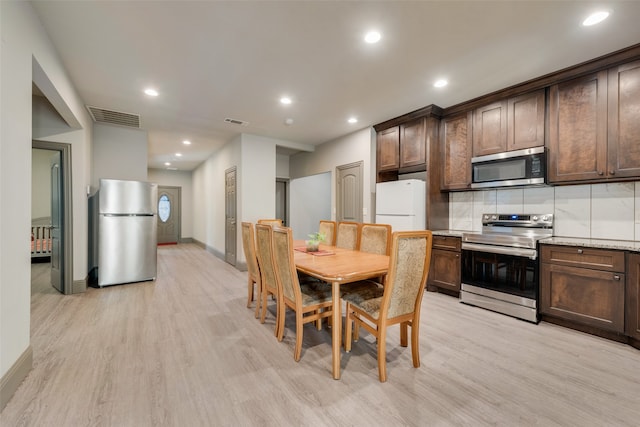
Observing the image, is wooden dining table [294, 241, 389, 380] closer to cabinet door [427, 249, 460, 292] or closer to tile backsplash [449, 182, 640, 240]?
cabinet door [427, 249, 460, 292]

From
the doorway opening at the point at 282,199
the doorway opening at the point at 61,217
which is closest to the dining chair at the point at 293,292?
the doorway opening at the point at 61,217

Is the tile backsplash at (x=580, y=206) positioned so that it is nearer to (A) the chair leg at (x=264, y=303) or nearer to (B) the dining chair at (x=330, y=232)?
(B) the dining chair at (x=330, y=232)

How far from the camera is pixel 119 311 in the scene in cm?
313

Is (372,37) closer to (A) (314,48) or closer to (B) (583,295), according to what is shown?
(A) (314,48)

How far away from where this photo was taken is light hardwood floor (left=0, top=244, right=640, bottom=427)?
1553 millimetres

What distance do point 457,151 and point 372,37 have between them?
87.0 inches

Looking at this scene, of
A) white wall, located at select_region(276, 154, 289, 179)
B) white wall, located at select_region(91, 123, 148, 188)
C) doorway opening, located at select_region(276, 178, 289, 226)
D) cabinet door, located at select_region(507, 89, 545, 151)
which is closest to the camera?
cabinet door, located at select_region(507, 89, 545, 151)

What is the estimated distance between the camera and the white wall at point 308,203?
23.8 feet

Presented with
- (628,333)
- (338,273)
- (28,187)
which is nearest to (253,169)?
(28,187)

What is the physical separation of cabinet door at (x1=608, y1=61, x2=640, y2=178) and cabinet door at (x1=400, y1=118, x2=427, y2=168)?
1.86 metres

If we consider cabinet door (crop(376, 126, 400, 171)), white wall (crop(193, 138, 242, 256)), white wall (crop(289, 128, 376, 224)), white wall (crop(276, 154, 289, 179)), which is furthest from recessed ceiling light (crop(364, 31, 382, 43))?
white wall (crop(276, 154, 289, 179))

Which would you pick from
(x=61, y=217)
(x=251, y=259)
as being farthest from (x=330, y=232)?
(x=61, y=217)

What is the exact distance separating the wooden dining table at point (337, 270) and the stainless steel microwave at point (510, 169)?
77.8 inches

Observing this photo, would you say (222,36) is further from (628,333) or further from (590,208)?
(628,333)
